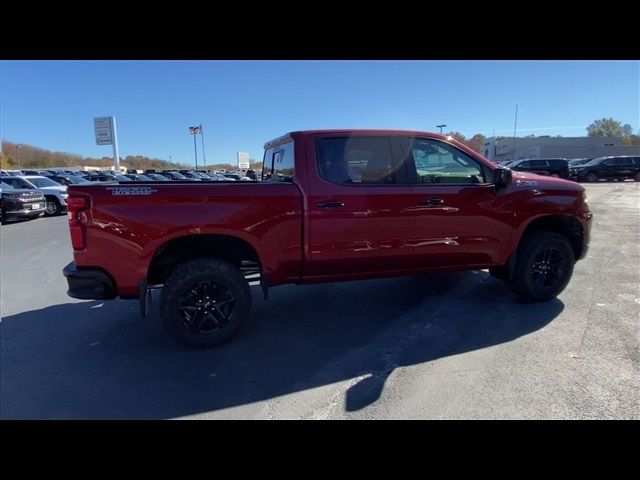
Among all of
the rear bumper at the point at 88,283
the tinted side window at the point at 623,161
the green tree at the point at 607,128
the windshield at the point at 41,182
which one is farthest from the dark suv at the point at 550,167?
the green tree at the point at 607,128

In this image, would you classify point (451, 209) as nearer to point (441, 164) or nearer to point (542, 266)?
point (441, 164)

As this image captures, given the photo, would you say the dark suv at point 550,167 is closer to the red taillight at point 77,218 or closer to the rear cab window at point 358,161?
the rear cab window at point 358,161

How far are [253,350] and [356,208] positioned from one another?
5.61 feet

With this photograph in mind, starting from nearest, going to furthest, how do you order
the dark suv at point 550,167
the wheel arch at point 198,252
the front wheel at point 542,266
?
the wheel arch at point 198,252
the front wheel at point 542,266
the dark suv at point 550,167

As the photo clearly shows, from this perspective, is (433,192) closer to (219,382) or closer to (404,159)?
(404,159)

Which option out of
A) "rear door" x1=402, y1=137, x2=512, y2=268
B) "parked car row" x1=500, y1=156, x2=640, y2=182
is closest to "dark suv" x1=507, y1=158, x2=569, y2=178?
"parked car row" x1=500, y1=156, x2=640, y2=182

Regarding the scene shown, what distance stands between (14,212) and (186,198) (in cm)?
1389

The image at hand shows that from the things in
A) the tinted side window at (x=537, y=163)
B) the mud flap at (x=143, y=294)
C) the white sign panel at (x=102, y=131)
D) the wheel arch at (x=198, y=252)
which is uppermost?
the white sign panel at (x=102, y=131)

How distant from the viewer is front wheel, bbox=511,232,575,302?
4379 mm

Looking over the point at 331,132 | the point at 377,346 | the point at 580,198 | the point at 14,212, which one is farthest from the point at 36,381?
the point at 14,212

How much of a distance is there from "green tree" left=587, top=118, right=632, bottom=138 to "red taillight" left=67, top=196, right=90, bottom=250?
102555 millimetres

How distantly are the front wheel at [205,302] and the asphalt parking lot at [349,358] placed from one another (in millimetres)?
188

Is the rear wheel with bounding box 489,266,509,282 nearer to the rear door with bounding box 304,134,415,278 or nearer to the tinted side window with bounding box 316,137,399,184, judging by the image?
the rear door with bounding box 304,134,415,278

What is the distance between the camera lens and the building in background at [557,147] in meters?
55.2
